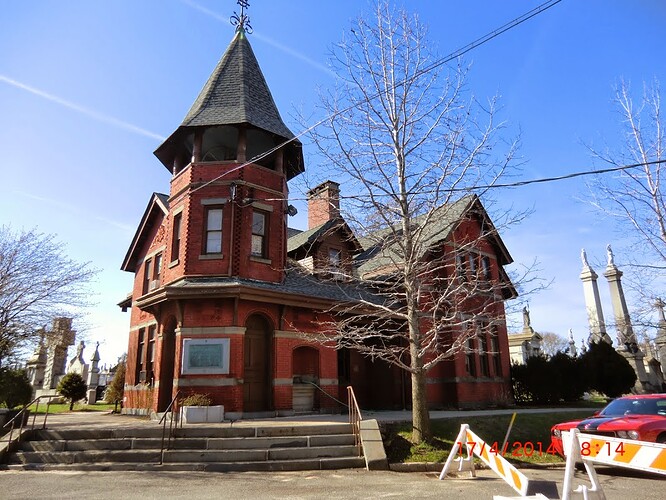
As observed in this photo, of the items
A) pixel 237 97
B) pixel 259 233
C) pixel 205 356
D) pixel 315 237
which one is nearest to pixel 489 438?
pixel 205 356

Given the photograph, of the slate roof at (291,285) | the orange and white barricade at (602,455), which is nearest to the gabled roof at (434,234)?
the slate roof at (291,285)

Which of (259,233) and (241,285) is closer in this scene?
(241,285)

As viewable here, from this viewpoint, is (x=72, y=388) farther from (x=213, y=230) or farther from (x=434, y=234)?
(x=434, y=234)

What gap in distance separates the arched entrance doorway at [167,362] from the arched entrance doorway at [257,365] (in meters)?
2.69

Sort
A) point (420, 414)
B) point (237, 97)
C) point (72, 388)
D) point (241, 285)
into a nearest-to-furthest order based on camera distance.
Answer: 1. point (420, 414)
2. point (241, 285)
3. point (237, 97)
4. point (72, 388)

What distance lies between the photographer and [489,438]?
510 inches

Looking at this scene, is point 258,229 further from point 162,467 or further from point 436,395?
point 436,395

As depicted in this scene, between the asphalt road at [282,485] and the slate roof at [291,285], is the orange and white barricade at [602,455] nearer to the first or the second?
the asphalt road at [282,485]

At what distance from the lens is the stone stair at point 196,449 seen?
9.97 meters

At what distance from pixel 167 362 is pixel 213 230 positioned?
4.75 m

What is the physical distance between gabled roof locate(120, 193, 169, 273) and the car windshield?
55.4 ft

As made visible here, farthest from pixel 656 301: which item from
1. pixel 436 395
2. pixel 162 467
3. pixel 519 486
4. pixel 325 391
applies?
pixel 162 467

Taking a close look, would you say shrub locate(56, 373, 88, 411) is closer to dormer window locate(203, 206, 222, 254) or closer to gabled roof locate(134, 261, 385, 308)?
gabled roof locate(134, 261, 385, 308)

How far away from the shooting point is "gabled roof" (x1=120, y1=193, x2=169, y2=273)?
20578mm
